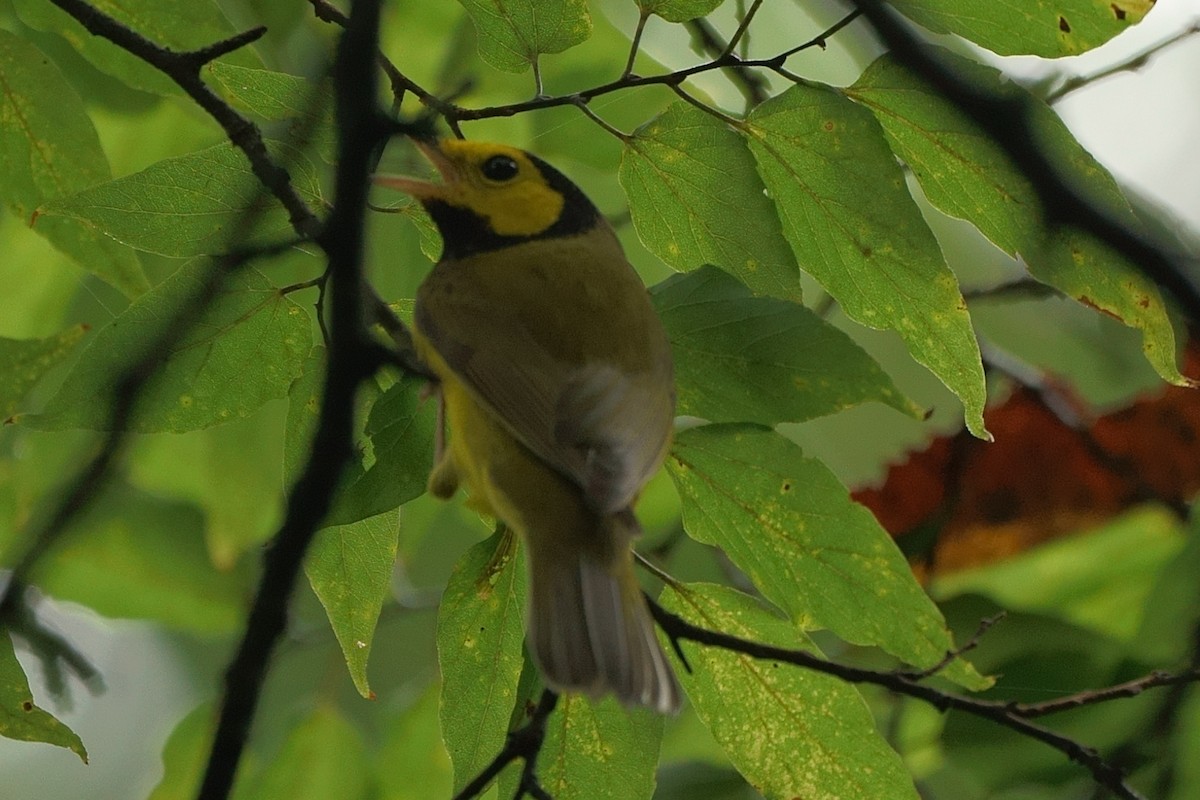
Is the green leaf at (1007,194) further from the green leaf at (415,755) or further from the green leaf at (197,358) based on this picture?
the green leaf at (415,755)

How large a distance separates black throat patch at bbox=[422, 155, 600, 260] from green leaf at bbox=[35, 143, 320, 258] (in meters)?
0.43

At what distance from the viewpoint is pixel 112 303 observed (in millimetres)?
2789

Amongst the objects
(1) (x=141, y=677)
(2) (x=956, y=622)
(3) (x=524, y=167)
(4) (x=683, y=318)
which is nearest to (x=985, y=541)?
(2) (x=956, y=622)

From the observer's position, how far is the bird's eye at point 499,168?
233 cm

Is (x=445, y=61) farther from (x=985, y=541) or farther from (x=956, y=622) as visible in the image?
(x=985, y=541)

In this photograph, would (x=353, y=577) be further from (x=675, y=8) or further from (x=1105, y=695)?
(x=1105, y=695)

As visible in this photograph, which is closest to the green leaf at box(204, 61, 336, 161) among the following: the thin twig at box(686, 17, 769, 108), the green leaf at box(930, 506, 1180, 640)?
the thin twig at box(686, 17, 769, 108)

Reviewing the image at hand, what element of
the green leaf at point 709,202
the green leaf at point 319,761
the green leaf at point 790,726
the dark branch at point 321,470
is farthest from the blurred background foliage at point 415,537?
the dark branch at point 321,470

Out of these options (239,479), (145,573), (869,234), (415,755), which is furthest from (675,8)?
(145,573)

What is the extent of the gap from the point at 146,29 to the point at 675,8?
897 millimetres

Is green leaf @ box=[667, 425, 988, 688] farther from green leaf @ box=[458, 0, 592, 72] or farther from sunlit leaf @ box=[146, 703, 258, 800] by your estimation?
sunlit leaf @ box=[146, 703, 258, 800]

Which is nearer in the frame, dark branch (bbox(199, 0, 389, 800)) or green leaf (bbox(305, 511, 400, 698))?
dark branch (bbox(199, 0, 389, 800))

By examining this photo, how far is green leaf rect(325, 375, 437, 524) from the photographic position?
66.9 inches

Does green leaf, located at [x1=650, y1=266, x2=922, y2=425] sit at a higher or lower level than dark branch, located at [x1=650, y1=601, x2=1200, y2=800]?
higher
